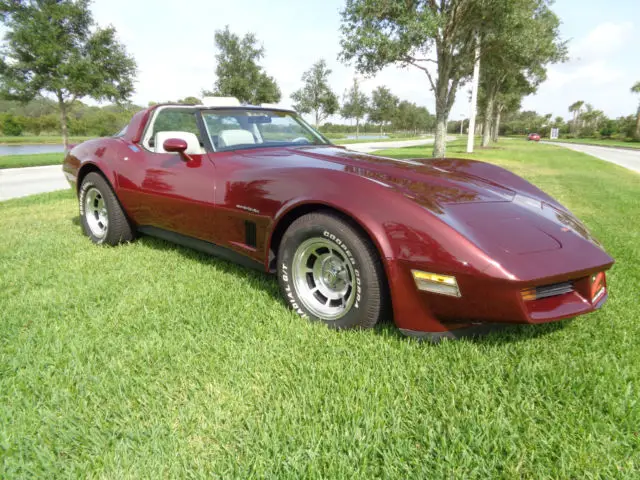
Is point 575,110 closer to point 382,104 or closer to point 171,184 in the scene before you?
point 382,104

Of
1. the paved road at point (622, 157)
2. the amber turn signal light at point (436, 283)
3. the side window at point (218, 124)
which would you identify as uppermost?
the side window at point (218, 124)

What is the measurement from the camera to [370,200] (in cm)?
209

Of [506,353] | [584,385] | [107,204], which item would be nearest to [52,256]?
[107,204]

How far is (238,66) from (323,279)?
1291 inches

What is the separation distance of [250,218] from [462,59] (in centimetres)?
1512

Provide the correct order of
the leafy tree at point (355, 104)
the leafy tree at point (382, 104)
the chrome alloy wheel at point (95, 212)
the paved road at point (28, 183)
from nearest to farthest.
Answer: the chrome alloy wheel at point (95, 212), the paved road at point (28, 183), the leafy tree at point (355, 104), the leafy tree at point (382, 104)

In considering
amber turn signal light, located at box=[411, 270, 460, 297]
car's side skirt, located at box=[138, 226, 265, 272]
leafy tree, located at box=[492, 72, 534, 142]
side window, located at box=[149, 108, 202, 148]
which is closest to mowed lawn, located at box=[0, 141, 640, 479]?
car's side skirt, located at box=[138, 226, 265, 272]

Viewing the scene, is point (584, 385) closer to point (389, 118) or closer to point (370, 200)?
point (370, 200)

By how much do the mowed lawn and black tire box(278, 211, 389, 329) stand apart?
0.34 ft

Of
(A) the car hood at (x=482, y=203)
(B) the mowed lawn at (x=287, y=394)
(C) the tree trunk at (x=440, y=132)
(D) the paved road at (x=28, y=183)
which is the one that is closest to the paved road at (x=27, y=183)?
(D) the paved road at (x=28, y=183)

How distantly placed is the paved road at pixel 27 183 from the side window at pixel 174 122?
18.9 ft

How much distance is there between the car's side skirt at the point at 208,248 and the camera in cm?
274

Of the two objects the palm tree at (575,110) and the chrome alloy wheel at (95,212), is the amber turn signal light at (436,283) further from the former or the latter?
the palm tree at (575,110)

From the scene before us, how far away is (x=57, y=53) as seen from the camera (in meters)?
17.1
